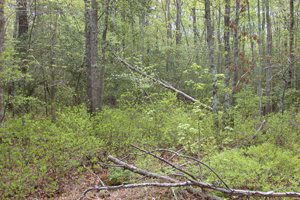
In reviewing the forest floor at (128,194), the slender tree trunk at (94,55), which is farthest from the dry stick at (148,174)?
the slender tree trunk at (94,55)

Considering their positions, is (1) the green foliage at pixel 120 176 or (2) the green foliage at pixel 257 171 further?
(1) the green foliage at pixel 120 176

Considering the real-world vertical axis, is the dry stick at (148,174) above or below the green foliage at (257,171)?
below

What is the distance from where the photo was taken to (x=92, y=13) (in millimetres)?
7805

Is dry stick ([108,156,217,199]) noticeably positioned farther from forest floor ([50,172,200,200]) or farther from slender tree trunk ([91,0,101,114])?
slender tree trunk ([91,0,101,114])

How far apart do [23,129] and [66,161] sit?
146cm

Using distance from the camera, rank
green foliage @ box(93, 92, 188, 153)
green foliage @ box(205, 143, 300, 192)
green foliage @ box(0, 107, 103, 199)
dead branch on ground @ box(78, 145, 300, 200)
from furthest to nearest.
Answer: green foliage @ box(93, 92, 188, 153) < green foliage @ box(0, 107, 103, 199) < green foliage @ box(205, 143, 300, 192) < dead branch on ground @ box(78, 145, 300, 200)

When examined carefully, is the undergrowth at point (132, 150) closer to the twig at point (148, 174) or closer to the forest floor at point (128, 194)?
the twig at point (148, 174)

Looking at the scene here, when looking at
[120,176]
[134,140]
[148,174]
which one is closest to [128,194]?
[148,174]

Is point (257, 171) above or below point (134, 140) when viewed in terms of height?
above

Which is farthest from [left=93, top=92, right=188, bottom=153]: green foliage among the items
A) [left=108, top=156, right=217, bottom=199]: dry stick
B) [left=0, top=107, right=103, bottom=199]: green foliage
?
[left=108, top=156, right=217, bottom=199]: dry stick

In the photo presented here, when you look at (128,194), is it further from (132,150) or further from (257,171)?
(257,171)

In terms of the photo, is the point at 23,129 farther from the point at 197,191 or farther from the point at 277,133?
the point at 277,133

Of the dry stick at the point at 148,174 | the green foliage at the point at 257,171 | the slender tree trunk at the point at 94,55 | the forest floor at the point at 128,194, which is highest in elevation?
the slender tree trunk at the point at 94,55

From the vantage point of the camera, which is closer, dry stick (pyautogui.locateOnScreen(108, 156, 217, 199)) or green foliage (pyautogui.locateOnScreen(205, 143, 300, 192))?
green foliage (pyautogui.locateOnScreen(205, 143, 300, 192))
